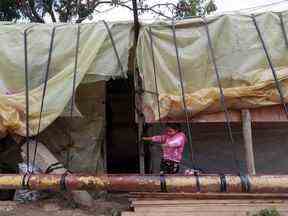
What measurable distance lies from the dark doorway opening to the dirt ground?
2.68m

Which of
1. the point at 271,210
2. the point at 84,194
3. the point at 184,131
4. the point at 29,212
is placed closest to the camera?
the point at 271,210

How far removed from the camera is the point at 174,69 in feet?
21.6

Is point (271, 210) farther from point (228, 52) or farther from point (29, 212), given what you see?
point (29, 212)

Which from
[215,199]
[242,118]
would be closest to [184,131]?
[242,118]

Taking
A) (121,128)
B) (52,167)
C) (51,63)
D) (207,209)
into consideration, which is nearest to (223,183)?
(207,209)

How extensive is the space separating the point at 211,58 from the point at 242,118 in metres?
1.03

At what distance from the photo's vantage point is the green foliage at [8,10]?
37.3ft

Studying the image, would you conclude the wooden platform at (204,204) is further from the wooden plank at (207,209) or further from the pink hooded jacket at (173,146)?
the pink hooded jacket at (173,146)

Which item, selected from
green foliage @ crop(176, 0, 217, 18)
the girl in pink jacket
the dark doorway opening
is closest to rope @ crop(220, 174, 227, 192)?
the girl in pink jacket

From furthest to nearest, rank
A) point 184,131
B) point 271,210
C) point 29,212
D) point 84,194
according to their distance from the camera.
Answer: point 184,131 → point 84,194 → point 29,212 → point 271,210

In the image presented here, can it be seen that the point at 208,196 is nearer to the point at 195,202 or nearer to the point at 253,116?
the point at 195,202

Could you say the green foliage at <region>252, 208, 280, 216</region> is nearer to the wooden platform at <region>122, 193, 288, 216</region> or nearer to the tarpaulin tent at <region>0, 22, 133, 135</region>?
the wooden platform at <region>122, 193, 288, 216</region>

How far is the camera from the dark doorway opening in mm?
9195

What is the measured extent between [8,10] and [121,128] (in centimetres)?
492
